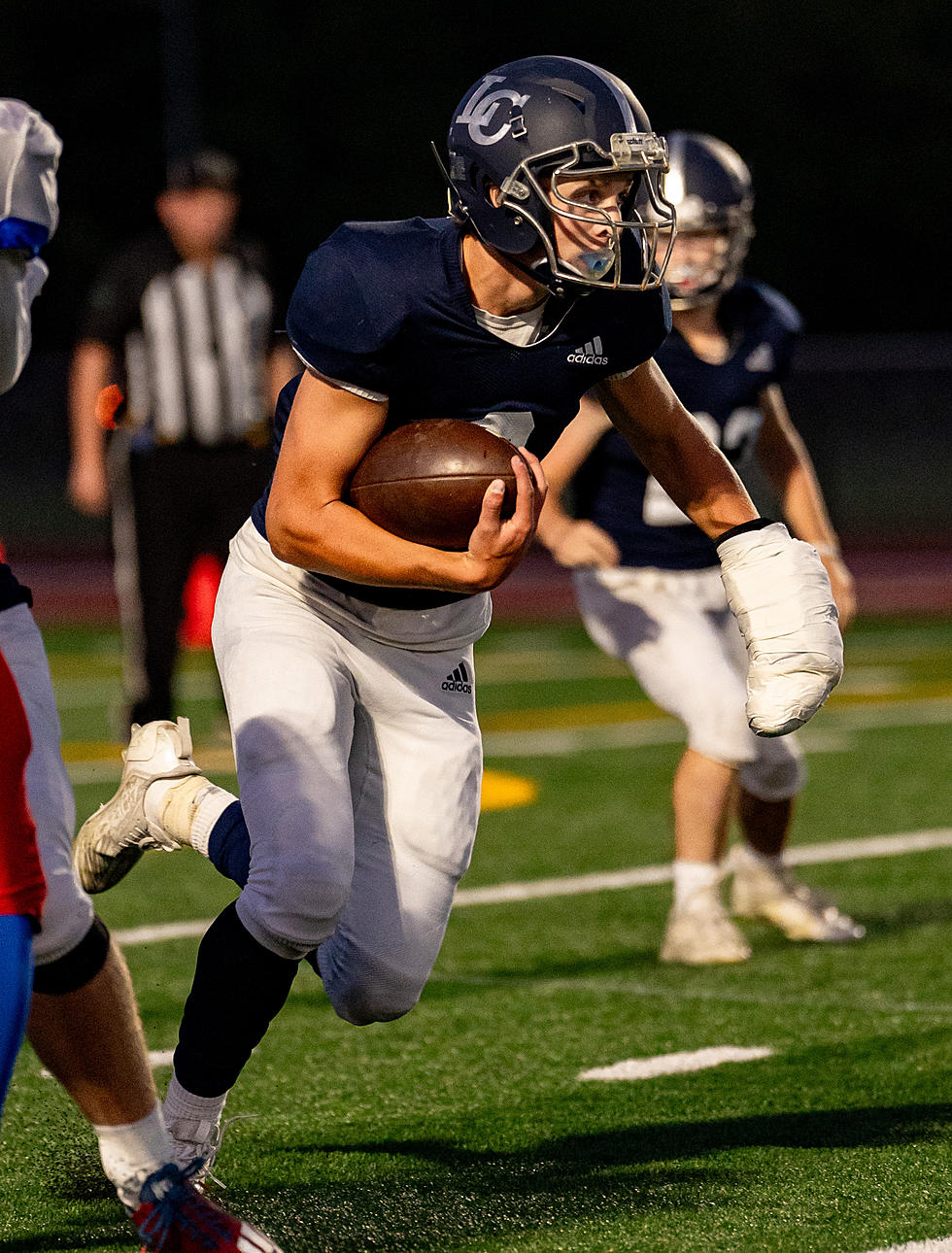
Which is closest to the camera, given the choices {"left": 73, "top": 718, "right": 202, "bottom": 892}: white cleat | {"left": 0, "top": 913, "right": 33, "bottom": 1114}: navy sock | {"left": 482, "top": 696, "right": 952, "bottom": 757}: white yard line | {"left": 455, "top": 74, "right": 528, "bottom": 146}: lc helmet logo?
{"left": 0, "top": 913, "right": 33, "bottom": 1114}: navy sock

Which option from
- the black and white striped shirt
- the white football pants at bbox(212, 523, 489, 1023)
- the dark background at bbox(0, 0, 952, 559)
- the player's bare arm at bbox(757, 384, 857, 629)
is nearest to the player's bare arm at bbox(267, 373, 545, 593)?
the white football pants at bbox(212, 523, 489, 1023)

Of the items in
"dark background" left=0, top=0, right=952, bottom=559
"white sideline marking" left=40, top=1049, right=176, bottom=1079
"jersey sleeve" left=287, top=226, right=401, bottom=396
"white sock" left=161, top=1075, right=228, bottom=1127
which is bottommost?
"dark background" left=0, top=0, right=952, bottom=559

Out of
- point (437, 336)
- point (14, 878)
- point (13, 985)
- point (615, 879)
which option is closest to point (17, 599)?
point (14, 878)

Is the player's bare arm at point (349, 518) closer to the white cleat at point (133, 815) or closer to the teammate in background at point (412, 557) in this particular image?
the teammate in background at point (412, 557)

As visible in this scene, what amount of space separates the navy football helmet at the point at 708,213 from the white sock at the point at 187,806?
199 centimetres

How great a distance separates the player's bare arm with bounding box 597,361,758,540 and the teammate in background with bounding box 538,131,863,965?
1.36 m

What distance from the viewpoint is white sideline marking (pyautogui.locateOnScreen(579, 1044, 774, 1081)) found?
3.96m

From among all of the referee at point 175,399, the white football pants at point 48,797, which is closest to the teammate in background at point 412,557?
the white football pants at point 48,797

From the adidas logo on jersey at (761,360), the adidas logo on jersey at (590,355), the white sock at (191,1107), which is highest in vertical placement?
the adidas logo on jersey at (590,355)

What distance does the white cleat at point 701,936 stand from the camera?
16.0 feet

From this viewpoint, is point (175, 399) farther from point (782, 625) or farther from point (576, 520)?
point (782, 625)

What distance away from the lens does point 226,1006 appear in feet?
10.1

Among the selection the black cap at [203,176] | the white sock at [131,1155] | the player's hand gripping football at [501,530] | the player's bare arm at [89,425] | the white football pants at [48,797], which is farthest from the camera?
the player's bare arm at [89,425]

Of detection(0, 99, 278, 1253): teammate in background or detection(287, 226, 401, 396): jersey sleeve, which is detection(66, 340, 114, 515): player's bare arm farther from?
detection(0, 99, 278, 1253): teammate in background
